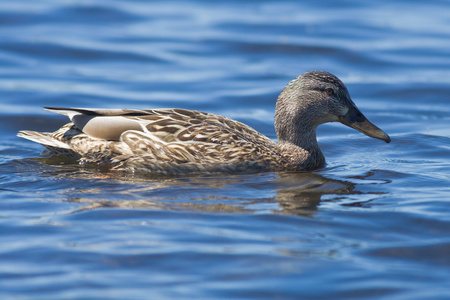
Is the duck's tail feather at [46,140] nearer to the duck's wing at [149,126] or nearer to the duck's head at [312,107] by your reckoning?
the duck's wing at [149,126]

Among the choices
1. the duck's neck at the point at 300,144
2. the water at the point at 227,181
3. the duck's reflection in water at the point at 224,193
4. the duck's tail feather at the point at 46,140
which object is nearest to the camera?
the water at the point at 227,181

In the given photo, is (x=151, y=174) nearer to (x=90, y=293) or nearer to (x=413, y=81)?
(x=90, y=293)

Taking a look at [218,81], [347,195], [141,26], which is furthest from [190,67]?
[347,195]

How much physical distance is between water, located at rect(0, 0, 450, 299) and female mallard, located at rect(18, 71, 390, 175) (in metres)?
0.22

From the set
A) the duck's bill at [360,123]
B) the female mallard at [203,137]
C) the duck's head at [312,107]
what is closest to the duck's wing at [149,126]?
the female mallard at [203,137]

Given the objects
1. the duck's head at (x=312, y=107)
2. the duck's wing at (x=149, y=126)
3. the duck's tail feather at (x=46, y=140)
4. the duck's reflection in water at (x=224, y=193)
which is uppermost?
the duck's head at (x=312, y=107)

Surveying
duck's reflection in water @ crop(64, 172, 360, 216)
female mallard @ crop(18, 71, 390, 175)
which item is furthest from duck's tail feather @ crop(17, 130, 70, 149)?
duck's reflection in water @ crop(64, 172, 360, 216)

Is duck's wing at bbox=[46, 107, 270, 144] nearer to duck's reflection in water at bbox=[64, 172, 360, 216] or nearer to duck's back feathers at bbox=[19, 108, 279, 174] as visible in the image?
duck's back feathers at bbox=[19, 108, 279, 174]

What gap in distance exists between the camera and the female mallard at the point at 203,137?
9969mm

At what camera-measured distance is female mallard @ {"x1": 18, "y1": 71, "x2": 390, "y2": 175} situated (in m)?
9.97

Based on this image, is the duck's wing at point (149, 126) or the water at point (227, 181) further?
the duck's wing at point (149, 126)

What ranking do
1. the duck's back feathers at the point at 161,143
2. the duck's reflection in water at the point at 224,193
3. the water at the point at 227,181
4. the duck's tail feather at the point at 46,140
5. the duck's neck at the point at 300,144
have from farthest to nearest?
the duck's neck at the point at 300,144
the duck's tail feather at the point at 46,140
the duck's back feathers at the point at 161,143
the duck's reflection in water at the point at 224,193
the water at the point at 227,181

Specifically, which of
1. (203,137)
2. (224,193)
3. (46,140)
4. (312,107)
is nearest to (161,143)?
(203,137)

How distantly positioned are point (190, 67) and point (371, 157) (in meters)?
6.21
